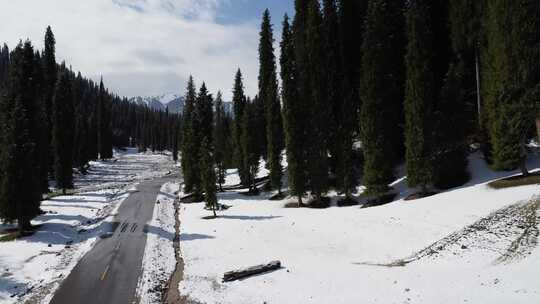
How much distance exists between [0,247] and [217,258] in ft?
52.8

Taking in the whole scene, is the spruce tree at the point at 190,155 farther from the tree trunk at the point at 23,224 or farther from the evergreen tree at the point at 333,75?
the tree trunk at the point at 23,224

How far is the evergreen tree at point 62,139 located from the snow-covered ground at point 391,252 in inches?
1232

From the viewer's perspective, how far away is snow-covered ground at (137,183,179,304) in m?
17.5

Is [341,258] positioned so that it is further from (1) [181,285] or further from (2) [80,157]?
(2) [80,157]

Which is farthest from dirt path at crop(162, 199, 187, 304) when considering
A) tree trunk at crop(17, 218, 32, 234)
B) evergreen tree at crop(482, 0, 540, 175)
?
evergreen tree at crop(482, 0, 540, 175)

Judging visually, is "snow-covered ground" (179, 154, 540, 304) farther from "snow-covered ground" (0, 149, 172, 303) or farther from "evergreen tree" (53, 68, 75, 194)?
"evergreen tree" (53, 68, 75, 194)

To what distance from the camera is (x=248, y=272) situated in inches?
714

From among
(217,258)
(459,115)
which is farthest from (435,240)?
(459,115)

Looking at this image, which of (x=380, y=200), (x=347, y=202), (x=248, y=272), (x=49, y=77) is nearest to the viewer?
(x=248, y=272)

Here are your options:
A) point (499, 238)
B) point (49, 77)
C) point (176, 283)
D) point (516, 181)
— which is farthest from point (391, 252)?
point (49, 77)

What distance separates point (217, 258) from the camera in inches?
872

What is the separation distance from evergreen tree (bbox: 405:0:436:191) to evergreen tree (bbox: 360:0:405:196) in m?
2.30

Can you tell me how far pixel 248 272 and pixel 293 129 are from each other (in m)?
21.5

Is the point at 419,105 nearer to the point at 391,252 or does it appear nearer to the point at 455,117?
the point at 455,117
